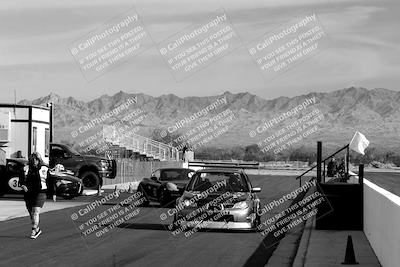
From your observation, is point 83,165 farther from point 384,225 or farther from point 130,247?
point 384,225

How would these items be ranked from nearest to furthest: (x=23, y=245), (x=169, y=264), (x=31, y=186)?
(x=169, y=264), (x=23, y=245), (x=31, y=186)

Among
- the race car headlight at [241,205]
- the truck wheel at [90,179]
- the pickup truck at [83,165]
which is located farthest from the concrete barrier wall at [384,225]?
the pickup truck at [83,165]

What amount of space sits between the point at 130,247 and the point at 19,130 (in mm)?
18868

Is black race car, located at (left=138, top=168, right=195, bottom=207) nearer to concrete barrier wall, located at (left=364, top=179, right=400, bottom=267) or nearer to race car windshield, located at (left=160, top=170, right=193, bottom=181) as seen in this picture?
race car windshield, located at (left=160, top=170, right=193, bottom=181)

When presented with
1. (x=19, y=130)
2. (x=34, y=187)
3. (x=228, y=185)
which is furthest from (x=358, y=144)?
(x=19, y=130)

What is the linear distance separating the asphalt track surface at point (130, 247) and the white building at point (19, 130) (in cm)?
1210

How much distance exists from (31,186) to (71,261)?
14.0 feet

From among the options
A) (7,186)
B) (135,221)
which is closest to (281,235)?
(135,221)

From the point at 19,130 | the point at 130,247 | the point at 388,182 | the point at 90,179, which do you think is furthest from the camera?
the point at 388,182

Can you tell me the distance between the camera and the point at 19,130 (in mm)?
33750

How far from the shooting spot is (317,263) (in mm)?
13617

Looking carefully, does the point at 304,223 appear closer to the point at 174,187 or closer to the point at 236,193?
the point at 236,193

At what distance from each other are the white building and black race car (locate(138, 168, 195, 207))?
6.96 metres

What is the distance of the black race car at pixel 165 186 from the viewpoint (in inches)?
1066
